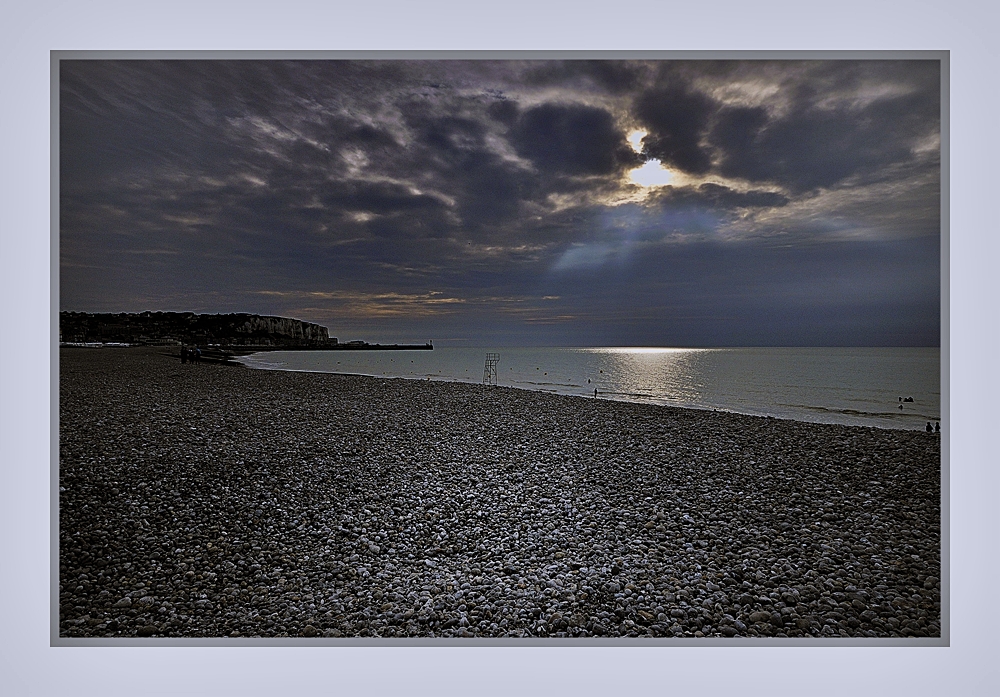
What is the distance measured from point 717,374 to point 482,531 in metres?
5.67

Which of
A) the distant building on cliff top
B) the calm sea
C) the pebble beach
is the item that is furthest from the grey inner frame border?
the distant building on cliff top

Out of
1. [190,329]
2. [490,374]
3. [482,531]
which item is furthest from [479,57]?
[490,374]

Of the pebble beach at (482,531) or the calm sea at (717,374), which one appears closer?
the pebble beach at (482,531)

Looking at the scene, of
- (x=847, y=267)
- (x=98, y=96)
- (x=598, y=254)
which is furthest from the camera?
(x=598, y=254)

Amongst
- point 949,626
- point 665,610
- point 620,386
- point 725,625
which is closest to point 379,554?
point 665,610

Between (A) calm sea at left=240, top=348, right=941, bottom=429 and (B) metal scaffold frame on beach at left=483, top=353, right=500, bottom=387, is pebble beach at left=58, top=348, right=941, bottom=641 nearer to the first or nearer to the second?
(A) calm sea at left=240, top=348, right=941, bottom=429

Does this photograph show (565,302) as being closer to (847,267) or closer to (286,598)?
(847,267)

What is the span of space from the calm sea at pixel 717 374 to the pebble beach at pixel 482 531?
0.59 m

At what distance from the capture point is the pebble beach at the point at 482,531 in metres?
2.19

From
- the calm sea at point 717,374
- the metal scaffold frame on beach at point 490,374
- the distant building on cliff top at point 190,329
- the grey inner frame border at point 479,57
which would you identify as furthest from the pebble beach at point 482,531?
the metal scaffold frame on beach at point 490,374

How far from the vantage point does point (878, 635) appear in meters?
2.20

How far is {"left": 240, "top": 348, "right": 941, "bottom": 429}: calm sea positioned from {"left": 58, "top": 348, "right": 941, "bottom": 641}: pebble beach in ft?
1.92

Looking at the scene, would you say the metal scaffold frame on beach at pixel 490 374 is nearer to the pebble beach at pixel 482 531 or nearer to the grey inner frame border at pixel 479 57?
the pebble beach at pixel 482 531

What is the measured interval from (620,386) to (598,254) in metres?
3.22
